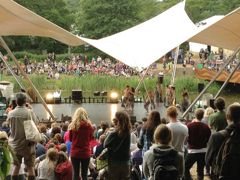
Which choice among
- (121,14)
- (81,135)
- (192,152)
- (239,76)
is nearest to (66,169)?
(81,135)

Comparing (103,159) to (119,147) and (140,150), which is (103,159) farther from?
(140,150)

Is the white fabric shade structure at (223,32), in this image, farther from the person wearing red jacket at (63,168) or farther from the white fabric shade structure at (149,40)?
the person wearing red jacket at (63,168)

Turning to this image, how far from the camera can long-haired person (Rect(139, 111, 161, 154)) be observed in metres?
7.87

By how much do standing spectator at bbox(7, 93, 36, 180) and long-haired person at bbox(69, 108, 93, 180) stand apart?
607 mm

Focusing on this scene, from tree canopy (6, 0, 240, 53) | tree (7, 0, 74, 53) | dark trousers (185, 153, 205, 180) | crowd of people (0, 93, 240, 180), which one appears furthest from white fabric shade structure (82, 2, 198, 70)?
tree (7, 0, 74, 53)

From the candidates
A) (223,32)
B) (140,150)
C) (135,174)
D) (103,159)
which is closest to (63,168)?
(103,159)

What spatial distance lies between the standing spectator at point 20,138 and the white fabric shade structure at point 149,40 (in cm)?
603

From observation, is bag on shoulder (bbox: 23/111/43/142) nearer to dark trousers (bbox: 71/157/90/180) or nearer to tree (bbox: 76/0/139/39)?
dark trousers (bbox: 71/157/90/180)

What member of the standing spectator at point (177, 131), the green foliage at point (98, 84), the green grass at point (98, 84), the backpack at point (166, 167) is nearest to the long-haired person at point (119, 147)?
the standing spectator at point (177, 131)

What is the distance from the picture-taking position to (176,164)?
6.23 metres

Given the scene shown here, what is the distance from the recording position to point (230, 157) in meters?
6.02

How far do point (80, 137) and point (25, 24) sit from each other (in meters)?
6.90

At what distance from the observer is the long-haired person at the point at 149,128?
7.87 m

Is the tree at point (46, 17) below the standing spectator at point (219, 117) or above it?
above
